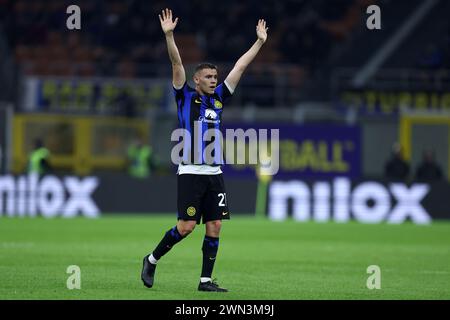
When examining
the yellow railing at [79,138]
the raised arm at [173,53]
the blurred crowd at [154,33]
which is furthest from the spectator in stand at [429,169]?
the raised arm at [173,53]

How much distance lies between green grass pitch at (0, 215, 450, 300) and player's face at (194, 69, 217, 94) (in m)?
2.04

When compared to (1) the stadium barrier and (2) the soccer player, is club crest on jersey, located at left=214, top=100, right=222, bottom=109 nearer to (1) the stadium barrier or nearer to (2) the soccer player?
(2) the soccer player

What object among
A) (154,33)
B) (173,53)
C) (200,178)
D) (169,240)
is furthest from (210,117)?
(154,33)

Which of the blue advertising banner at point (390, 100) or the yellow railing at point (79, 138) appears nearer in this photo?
the blue advertising banner at point (390, 100)

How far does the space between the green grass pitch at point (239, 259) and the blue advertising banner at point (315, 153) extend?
16.5 ft

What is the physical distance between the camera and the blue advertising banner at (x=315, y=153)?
103 feet

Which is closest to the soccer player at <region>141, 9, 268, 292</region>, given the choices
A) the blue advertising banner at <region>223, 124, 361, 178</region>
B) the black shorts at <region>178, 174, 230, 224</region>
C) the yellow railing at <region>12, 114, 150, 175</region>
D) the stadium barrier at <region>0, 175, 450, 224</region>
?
the black shorts at <region>178, 174, 230, 224</region>

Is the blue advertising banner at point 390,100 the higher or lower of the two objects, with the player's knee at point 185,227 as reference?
higher

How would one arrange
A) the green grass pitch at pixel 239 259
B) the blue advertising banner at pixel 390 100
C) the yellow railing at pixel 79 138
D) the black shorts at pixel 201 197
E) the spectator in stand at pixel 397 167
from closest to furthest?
1. the black shorts at pixel 201 197
2. the green grass pitch at pixel 239 259
3. the spectator in stand at pixel 397 167
4. the blue advertising banner at pixel 390 100
5. the yellow railing at pixel 79 138

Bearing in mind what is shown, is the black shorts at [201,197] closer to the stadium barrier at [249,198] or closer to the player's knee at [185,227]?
the player's knee at [185,227]

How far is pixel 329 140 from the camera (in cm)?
3158

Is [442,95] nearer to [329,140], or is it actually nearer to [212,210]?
[329,140]

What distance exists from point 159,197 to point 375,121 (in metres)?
6.99
